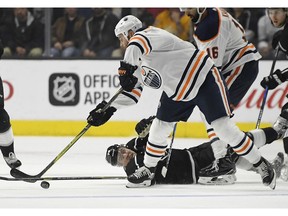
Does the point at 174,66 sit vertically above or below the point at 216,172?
above

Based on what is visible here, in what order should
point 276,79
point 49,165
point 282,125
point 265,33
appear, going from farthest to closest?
point 265,33, point 276,79, point 282,125, point 49,165

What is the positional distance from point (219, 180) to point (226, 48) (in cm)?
87

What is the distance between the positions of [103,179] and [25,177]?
0.50 metres

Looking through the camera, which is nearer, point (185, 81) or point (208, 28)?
point (185, 81)

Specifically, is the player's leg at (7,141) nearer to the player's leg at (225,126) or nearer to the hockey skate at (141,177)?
the hockey skate at (141,177)

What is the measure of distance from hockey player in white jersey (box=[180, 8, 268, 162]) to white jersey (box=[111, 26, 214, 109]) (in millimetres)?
453

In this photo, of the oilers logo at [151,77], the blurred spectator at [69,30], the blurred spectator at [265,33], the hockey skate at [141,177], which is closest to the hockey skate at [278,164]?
the hockey skate at [141,177]

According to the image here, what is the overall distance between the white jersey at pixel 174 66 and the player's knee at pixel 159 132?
0.20 m

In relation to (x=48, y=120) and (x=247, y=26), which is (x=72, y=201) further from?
(x=247, y=26)

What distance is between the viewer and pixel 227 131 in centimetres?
501

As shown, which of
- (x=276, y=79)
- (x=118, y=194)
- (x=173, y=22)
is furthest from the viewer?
(x=173, y=22)

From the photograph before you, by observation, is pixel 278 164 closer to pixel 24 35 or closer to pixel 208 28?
pixel 208 28

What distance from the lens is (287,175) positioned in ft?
18.3

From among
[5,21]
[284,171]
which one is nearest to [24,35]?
[5,21]
